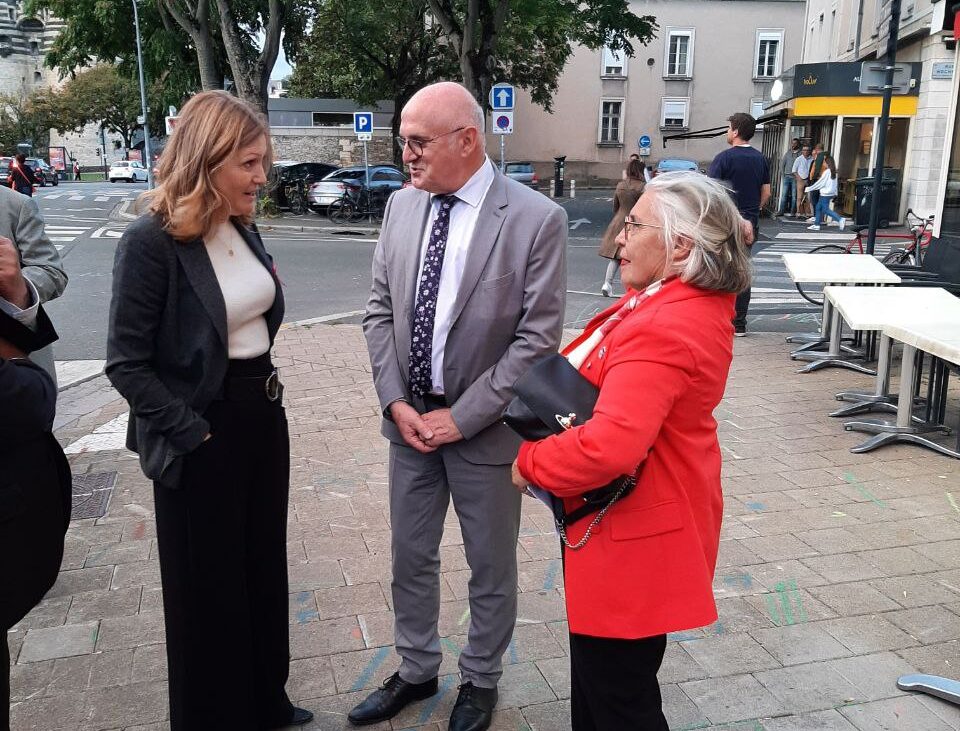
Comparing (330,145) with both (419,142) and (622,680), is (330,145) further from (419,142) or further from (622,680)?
(622,680)

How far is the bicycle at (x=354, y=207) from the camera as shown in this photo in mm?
22641

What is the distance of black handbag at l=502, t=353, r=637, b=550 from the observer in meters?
2.11

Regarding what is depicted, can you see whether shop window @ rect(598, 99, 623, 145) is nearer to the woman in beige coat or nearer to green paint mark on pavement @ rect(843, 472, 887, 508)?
the woman in beige coat

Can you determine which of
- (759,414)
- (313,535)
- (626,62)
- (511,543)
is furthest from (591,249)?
(626,62)

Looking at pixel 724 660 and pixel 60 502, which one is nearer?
pixel 60 502

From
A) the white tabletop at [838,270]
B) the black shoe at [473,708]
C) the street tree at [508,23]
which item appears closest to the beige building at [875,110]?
the street tree at [508,23]

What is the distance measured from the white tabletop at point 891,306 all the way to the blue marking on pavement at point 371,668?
144 inches

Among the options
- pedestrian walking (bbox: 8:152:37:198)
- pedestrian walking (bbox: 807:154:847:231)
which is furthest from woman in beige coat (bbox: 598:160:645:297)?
pedestrian walking (bbox: 8:152:37:198)

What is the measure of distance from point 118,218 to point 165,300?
2455cm

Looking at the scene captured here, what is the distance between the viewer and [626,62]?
46.6 metres

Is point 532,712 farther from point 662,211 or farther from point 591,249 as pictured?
point 591,249

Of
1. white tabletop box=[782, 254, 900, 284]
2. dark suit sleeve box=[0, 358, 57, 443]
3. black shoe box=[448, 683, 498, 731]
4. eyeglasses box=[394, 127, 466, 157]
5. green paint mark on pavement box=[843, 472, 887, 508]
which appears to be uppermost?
eyeglasses box=[394, 127, 466, 157]

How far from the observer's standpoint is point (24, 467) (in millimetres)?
2107

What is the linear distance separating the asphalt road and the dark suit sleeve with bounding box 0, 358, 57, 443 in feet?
22.2
